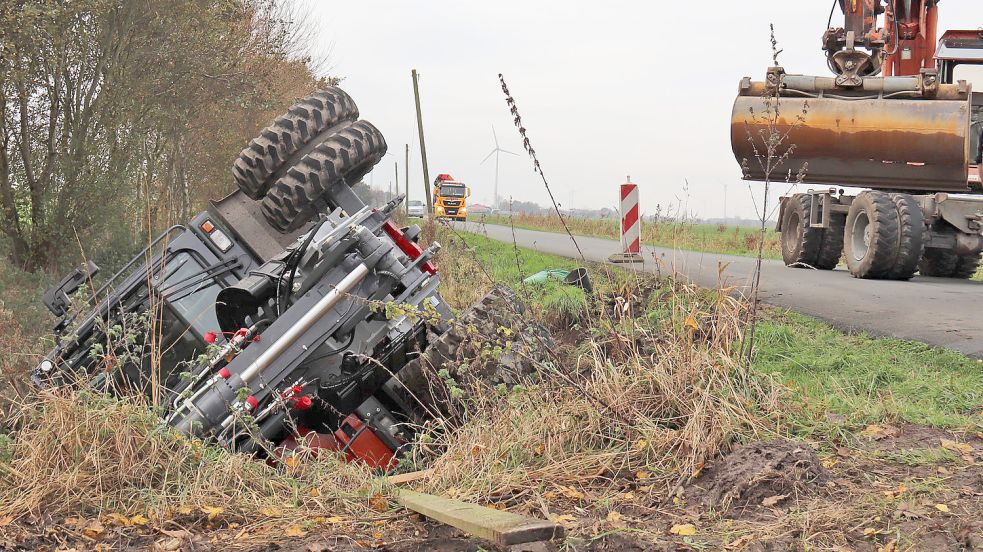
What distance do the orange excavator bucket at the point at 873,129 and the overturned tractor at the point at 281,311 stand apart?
7702mm

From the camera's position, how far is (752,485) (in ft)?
14.7

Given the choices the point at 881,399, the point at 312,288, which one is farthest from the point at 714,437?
the point at 312,288

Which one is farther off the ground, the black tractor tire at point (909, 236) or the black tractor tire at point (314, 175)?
the black tractor tire at point (314, 175)

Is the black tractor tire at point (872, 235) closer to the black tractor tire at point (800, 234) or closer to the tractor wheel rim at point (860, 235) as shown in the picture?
the tractor wheel rim at point (860, 235)

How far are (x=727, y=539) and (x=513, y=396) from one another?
6.76ft

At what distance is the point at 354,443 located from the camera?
21.2 feet

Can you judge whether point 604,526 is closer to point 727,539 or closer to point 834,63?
point 727,539

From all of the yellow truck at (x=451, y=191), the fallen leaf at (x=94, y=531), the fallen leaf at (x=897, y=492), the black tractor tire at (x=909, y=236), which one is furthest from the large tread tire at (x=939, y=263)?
the yellow truck at (x=451, y=191)

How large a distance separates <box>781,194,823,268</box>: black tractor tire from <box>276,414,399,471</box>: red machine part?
1101cm

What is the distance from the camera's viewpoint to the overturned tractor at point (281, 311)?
19.5ft

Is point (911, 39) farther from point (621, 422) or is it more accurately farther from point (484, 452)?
point (484, 452)

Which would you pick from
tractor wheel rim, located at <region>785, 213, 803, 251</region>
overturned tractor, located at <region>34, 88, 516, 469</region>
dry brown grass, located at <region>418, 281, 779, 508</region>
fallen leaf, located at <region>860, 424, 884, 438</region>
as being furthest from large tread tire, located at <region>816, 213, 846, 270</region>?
A: fallen leaf, located at <region>860, 424, 884, 438</region>

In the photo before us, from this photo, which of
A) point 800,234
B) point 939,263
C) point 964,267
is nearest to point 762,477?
point 939,263

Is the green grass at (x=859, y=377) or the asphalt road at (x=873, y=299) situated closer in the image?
the green grass at (x=859, y=377)
